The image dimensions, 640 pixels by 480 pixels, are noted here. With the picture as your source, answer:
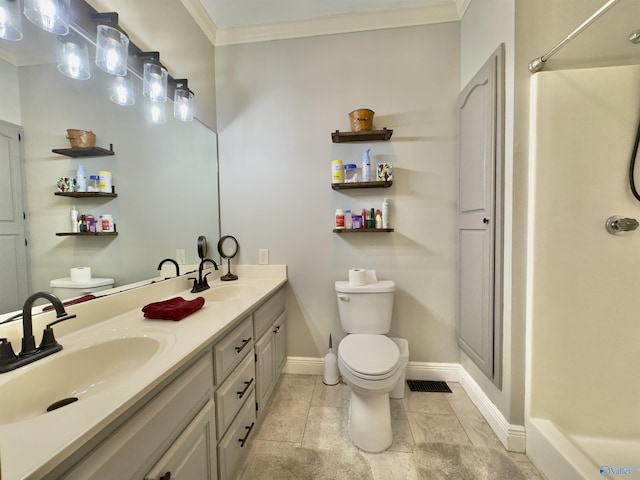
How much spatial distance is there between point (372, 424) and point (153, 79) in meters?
2.16

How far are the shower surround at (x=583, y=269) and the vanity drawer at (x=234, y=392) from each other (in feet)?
4.68

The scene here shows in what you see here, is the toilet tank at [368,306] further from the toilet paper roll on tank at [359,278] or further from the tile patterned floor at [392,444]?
the tile patterned floor at [392,444]

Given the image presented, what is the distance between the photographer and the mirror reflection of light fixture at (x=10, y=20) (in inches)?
30.8

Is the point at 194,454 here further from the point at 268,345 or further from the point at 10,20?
the point at 10,20

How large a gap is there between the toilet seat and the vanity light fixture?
5.74 ft

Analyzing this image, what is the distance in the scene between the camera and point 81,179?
102 centimetres

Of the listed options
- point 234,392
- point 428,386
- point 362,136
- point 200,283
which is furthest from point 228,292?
point 428,386

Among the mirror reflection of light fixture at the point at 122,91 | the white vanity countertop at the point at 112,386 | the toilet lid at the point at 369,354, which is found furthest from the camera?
the toilet lid at the point at 369,354

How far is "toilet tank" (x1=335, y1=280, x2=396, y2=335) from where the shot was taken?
1746 millimetres

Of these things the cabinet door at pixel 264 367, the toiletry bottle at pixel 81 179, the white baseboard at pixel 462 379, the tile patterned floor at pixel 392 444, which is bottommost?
the tile patterned floor at pixel 392 444

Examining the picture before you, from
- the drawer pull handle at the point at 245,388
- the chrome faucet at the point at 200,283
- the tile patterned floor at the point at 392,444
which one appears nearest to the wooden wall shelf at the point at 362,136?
the chrome faucet at the point at 200,283

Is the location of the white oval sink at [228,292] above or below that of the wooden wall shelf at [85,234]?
below

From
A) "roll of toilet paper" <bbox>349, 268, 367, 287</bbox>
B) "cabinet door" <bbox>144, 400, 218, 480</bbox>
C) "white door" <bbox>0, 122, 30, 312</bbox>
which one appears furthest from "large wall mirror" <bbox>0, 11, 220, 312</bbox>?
"roll of toilet paper" <bbox>349, 268, 367, 287</bbox>

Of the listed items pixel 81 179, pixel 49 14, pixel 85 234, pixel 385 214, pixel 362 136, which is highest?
pixel 49 14
